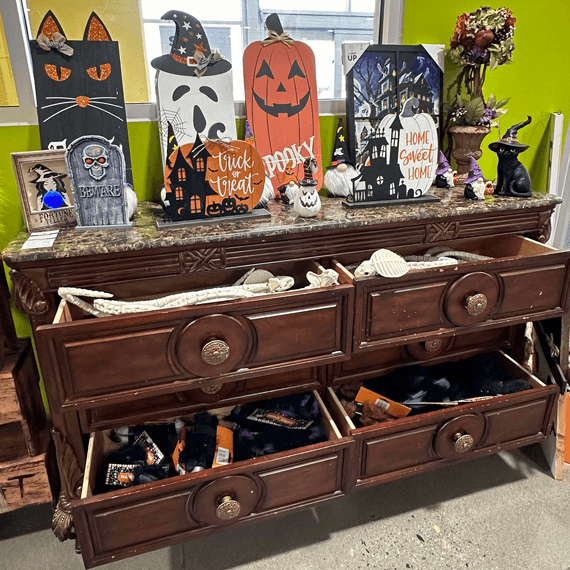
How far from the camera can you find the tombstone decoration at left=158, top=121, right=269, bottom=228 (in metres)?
1.21

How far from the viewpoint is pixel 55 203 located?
1.24 meters

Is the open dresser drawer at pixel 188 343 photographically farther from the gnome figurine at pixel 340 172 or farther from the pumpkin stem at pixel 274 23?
the pumpkin stem at pixel 274 23

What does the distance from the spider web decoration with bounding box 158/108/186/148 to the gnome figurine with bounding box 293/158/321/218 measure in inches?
16.0

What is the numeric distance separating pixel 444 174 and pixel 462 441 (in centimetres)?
91

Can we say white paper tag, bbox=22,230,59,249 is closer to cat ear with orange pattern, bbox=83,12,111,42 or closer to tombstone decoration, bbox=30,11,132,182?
tombstone decoration, bbox=30,11,132,182

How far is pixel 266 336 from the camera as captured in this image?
3.94 feet

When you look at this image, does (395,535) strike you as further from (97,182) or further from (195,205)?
(97,182)

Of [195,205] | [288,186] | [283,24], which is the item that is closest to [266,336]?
[195,205]

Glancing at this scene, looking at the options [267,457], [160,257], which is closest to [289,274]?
[160,257]

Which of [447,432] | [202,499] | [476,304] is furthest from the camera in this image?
[447,432]

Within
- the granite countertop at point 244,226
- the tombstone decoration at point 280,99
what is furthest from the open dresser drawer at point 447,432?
the tombstone decoration at point 280,99

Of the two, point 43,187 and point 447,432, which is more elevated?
point 43,187

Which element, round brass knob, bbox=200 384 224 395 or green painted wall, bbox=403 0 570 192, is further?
green painted wall, bbox=403 0 570 192

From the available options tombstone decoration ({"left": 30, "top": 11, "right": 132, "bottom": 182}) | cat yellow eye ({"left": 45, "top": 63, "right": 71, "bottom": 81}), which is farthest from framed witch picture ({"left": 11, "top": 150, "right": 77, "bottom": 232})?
cat yellow eye ({"left": 45, "top": 63, "right": 71, "bottom": 81})
